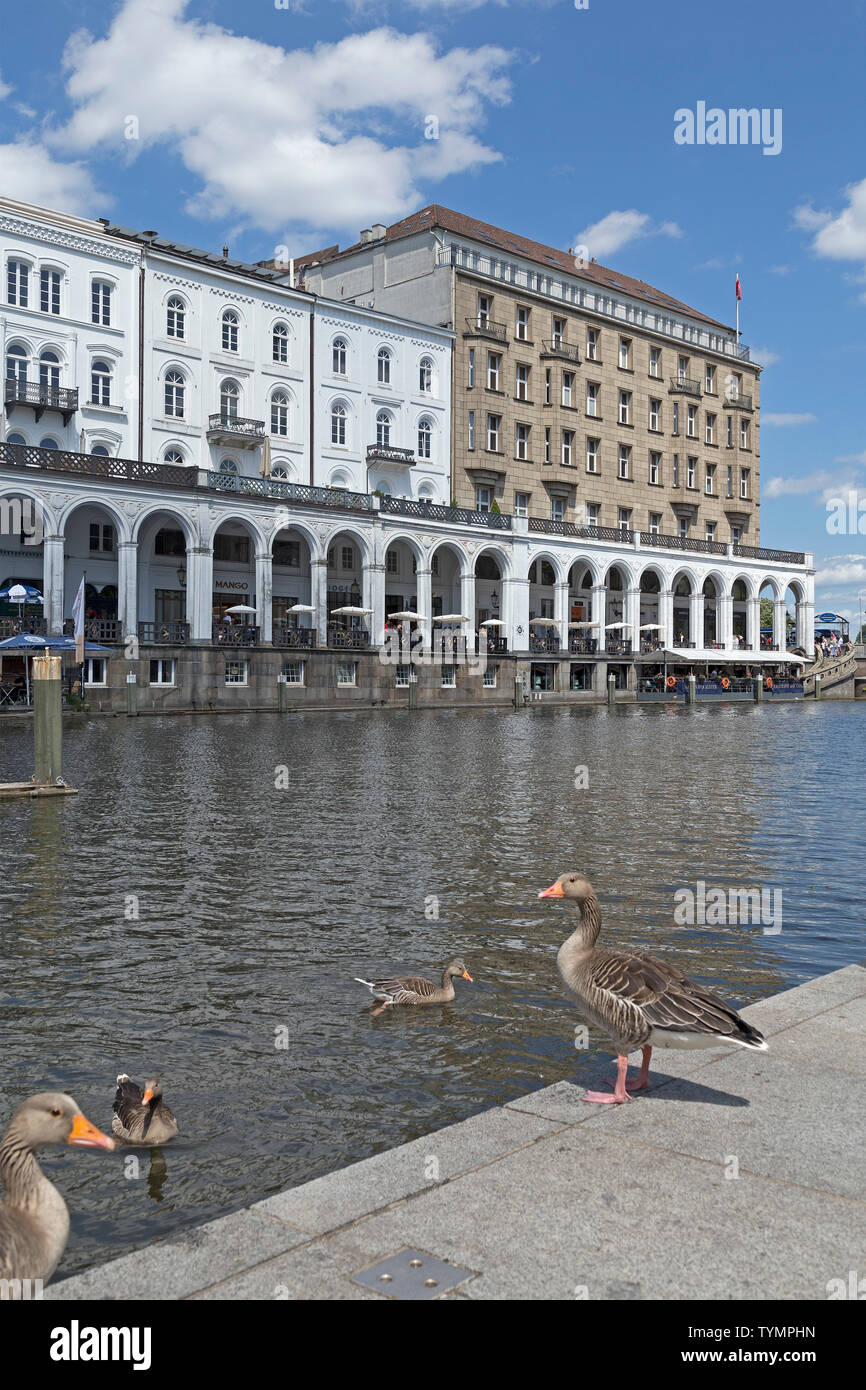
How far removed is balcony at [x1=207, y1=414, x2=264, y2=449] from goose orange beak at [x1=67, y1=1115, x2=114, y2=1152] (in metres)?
50.1

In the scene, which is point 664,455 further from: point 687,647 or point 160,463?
point 160,463

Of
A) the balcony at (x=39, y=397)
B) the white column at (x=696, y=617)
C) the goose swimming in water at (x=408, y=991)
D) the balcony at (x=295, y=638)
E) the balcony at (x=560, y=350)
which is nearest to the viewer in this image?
the goose swimming in water at (x=408, y=991)

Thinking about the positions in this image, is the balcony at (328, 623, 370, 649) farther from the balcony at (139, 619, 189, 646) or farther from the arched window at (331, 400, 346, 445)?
the arched window at (331, 400, 346, 445)

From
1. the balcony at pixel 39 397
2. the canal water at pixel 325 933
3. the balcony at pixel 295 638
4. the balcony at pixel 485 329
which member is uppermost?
the balcony at pixel 485 329

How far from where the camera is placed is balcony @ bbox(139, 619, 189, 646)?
45.2 m

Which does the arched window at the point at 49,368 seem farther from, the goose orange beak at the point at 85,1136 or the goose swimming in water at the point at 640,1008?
the goose orange beak at the point at 85,1136

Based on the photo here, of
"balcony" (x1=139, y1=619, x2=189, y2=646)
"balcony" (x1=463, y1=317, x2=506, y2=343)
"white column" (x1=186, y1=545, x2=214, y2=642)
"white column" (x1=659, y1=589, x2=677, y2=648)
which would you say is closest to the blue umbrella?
"balcony" (x1=139, y1=619, x2=189, y2=646)

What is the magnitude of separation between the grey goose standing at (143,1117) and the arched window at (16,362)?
44.0m

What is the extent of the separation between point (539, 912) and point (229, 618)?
41.7m

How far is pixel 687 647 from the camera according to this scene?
7794cm

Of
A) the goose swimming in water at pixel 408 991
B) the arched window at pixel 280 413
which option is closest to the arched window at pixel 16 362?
the arched window at pixel 280 413

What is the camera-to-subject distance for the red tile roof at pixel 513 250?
6506 cm

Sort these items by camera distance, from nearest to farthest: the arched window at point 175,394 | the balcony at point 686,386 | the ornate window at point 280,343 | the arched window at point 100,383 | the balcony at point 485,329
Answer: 1. the arched window at point 100,383
2. the arched window at point 175,394
3. the ornate window at point 280,343
4. the balcony at point 485,329
5. the balcony at point 686,386
